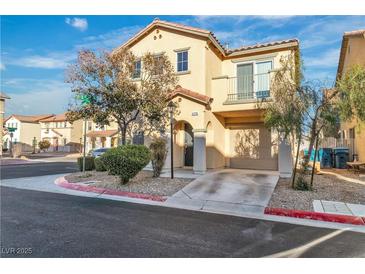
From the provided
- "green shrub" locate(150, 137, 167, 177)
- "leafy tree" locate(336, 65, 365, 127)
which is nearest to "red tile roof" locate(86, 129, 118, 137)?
"green shrub" locate(150, 137, 167, 177)

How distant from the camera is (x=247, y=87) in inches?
528

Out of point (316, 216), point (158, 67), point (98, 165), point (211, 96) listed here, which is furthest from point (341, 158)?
point (98, 165)

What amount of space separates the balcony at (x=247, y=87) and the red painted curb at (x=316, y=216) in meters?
6.82

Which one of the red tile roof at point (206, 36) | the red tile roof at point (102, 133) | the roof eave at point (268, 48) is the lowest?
the red tile roof at point (102, 133)

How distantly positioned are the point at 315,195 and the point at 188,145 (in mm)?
7295

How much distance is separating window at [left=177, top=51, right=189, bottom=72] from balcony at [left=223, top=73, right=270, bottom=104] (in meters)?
2.43

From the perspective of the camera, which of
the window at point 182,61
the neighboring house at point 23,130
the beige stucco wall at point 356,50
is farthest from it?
the neighboring house at point 23,130

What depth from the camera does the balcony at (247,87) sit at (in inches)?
508

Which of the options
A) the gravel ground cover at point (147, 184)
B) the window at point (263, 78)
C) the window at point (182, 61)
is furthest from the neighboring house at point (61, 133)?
the window at point (263, 78)

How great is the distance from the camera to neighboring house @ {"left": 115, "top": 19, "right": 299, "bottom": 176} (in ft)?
40.0

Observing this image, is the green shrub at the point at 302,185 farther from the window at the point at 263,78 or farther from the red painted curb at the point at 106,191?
the window at the point at 263,78

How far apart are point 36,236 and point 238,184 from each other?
7.03 meters

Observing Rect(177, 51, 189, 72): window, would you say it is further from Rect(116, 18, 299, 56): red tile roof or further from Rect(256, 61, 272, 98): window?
Rect(256, 61, 272, 98): window
